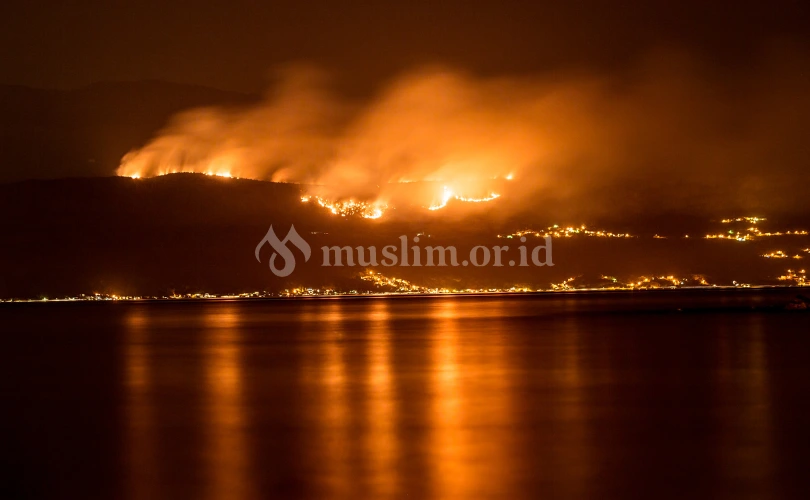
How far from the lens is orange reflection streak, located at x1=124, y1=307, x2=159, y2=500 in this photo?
11.3m

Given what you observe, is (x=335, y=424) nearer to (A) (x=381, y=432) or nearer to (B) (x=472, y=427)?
(A) (x=381, y=432)

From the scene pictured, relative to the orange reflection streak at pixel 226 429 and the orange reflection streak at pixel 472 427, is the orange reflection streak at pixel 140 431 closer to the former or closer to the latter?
the orange reflection streak at pixel 226 429

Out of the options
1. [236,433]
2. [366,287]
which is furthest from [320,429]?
[366,287]

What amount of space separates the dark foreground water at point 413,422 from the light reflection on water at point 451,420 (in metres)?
0.05

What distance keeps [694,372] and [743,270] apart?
156m

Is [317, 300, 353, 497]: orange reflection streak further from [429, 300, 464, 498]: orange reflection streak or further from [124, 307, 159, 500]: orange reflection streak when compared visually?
[124, 307, 159, 500]: orange reflection streak

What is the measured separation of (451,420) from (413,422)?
62cm

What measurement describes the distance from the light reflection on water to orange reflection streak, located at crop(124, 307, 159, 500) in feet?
0.11

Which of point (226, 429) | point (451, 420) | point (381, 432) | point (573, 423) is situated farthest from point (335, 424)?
point (573, 423)

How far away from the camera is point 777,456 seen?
12.3m

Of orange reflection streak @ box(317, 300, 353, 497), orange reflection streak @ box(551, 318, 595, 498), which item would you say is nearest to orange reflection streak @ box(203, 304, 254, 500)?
orange reflection streak @ box(317, 300, 353, 497)

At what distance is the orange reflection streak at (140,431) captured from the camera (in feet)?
36.9

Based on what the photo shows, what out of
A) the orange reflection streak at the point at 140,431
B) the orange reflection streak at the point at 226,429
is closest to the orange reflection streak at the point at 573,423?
the orange reflection streak at the point at 226,429

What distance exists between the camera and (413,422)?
1549cm
